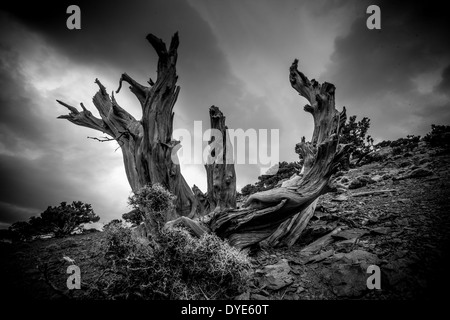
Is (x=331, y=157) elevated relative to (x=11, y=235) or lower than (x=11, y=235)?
elevated

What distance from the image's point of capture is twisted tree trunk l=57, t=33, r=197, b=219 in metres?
6.34

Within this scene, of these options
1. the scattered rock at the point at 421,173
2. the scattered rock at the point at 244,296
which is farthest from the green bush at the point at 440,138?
the scattered rock at the point at 244,296

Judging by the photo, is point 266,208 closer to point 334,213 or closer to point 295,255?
point 295,255

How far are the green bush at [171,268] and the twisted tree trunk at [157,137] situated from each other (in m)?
3.25

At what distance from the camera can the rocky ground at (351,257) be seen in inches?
111

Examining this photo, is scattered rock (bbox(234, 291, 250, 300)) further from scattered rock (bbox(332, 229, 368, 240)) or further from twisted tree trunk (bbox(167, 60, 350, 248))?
scattered rock (bbox(332, 229, 368, 240))

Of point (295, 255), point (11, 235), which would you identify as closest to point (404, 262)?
point (295, 255)

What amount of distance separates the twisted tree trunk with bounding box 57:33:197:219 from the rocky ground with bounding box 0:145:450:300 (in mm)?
2666

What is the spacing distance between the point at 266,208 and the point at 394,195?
485 cm

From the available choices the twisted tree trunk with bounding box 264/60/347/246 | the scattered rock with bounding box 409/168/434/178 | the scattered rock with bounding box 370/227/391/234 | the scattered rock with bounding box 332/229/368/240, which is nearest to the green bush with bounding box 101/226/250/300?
the twisted tree trunk with bounding box 264/60/347/246

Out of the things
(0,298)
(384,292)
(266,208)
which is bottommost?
(0,298)

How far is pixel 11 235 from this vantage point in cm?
1000

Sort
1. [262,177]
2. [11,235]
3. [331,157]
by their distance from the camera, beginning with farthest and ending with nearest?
[262,177], [11,235], [331,157]

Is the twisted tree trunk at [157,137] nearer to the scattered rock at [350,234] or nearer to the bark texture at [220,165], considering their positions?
the bark texture at [220,165]
